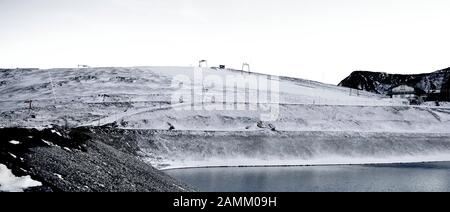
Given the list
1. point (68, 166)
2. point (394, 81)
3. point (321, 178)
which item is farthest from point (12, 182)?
point (394, 81)

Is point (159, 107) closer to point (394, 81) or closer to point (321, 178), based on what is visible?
point (321, 178)

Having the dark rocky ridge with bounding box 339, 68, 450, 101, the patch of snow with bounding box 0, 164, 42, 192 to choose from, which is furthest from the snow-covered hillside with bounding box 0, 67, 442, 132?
the dark rocky ridge with bounding box 339, 68, 450, 101

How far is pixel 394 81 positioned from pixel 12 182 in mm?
188074

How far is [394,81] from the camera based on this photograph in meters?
186

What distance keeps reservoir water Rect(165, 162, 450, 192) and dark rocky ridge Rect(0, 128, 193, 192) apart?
1184cm

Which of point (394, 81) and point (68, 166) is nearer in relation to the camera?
point (68, 166)

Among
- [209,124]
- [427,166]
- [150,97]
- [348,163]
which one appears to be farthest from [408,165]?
[150,97]

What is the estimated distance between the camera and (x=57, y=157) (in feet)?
80.5

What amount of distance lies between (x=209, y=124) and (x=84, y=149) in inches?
1663

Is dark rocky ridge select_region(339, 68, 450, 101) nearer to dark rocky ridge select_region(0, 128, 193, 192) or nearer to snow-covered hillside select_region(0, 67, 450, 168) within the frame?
snow-covered hillside select_region(0, 67, 450, 168)

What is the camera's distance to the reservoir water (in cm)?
4241

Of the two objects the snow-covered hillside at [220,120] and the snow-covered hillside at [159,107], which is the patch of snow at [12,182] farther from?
the snow-covered hillside at [159,107]

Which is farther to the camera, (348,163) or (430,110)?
(430,110)
